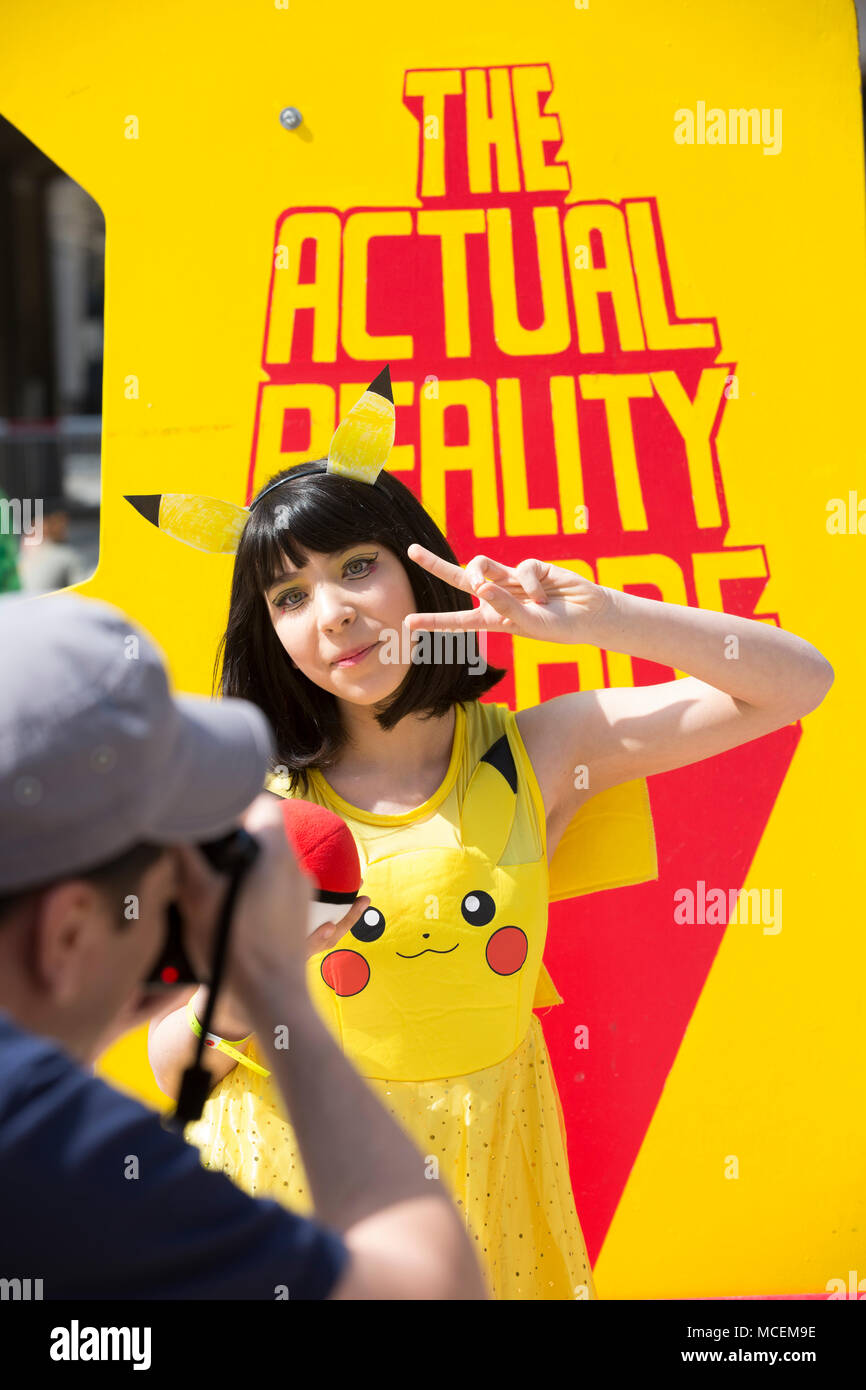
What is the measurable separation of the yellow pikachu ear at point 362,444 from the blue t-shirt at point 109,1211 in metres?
1.16

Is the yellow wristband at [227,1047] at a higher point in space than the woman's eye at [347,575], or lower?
lower

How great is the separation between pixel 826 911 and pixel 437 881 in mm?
912

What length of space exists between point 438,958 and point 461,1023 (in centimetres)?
9

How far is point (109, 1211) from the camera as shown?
751 mm

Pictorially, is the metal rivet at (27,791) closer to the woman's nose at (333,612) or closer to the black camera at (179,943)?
the black camera at (179,943)

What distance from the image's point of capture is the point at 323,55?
88.7 inches

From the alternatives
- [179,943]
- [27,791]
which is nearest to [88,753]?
[27,791]

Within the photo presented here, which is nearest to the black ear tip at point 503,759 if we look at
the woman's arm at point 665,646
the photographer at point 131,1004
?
the woman's arm at point 665,646

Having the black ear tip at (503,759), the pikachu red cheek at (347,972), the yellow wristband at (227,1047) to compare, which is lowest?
the yellow wristband at (227,1047)

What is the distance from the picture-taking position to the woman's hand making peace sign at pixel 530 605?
5.12 ft

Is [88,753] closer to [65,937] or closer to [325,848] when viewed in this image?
[65,937]

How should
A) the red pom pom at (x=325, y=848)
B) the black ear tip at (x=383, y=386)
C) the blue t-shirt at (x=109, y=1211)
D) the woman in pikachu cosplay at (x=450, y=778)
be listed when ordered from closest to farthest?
the blue t-shirt at (x=109, y=1211) → the red pom pom at (x=325, y=848) → the woman in pikachu cosplay at (x=450, y=778) → the black ear tip at (x=383, y=386)

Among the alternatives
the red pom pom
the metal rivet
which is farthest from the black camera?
the red pom pom
